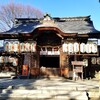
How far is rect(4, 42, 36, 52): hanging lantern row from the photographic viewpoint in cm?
2178

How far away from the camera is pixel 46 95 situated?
13.8 metres

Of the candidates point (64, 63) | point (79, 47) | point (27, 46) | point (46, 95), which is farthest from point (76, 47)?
point (46, 95)

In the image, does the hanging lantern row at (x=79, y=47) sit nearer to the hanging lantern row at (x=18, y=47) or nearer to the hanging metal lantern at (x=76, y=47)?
the hanging metal lantern at (x=76, y=47)

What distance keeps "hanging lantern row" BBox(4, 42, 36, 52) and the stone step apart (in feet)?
25.9

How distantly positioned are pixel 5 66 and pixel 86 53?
9762 millimetres

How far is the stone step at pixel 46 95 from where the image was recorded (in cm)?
1350

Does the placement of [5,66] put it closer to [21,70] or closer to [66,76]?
[21,70]

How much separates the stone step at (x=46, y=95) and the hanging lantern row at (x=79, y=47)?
25.2 feet

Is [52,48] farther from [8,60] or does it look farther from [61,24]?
A: [8,60]

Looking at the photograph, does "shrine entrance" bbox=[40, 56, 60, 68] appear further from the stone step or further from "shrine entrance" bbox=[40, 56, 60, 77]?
the stone step

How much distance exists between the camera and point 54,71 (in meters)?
22.5

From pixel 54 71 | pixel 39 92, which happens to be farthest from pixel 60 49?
pixel 39 92

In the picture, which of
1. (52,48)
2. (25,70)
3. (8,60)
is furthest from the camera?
(8,60)

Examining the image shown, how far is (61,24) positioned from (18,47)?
248 inches
